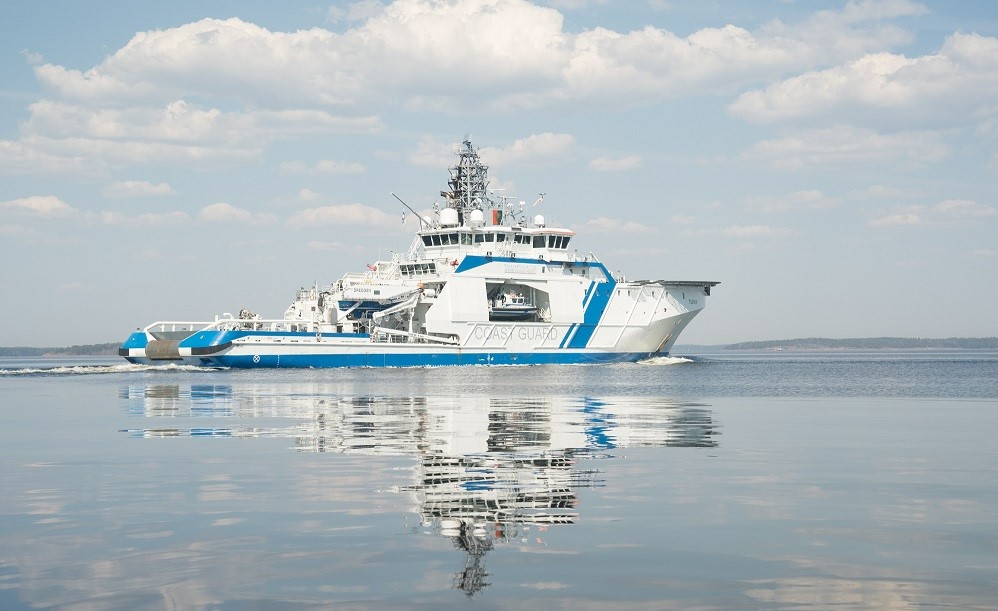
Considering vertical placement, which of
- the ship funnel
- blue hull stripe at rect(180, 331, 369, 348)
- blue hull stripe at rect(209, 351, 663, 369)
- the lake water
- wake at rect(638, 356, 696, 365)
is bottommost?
the lake water

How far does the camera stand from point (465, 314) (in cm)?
6700

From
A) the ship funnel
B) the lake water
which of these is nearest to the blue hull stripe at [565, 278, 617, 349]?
the ship funnel

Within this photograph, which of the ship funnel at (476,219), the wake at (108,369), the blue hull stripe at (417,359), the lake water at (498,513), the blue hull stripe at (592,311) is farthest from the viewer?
the ship funnel at (476,219)

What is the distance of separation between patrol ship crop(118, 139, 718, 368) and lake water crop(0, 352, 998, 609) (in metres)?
38.4

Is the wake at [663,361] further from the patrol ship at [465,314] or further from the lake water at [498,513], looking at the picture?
the lake water at [498,513]

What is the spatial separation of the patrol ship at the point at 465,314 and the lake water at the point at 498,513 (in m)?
38.4

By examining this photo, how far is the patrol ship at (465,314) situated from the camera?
2510 inches

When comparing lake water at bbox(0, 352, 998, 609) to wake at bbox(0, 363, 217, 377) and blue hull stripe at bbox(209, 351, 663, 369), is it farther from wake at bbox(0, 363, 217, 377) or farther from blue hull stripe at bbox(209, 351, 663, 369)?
wake at bbox(0, 363, 217, 377)

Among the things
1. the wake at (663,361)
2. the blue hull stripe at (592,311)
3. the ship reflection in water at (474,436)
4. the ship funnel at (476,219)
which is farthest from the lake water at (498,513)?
the wake at (663,361)

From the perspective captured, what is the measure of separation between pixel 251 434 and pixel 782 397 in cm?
2283

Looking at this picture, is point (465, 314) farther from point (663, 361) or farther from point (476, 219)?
point (663, 361)

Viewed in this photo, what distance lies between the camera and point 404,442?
18891mm

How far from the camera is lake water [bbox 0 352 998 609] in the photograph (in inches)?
311

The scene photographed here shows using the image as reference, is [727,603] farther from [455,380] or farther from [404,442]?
[455,380]
